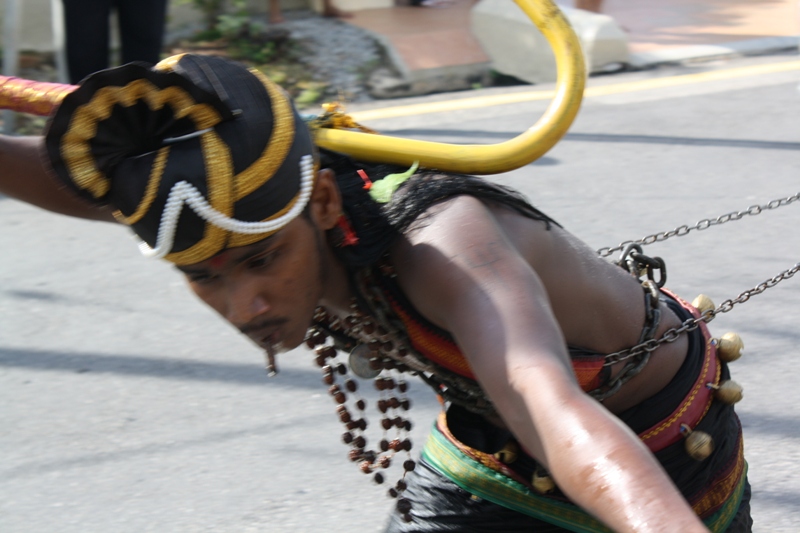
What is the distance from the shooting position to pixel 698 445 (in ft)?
6.90

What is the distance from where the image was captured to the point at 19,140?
2211mm

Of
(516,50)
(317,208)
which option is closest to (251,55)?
(516,50)

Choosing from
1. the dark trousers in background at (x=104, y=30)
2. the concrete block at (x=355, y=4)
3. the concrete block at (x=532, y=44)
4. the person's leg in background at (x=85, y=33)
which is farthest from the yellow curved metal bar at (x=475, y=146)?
the concrete block at (x=355, y=4)

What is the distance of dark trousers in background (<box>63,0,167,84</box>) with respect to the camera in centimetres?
567

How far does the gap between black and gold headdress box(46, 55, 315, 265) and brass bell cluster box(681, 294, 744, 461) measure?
0.96 meters

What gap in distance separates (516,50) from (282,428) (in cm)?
462

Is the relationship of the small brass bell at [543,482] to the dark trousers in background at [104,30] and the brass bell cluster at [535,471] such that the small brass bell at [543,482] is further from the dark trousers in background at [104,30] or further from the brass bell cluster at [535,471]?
the dark trousers in background at [104,30]

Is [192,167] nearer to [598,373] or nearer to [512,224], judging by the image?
[512,224]

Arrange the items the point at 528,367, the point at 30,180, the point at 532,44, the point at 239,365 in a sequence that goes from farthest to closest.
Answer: the point at 532,44 < the point at 239,365 < the point at 30,180 < the point at 528,367

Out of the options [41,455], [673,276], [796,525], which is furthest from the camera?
[673,276]

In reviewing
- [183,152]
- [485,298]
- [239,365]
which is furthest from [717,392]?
[239,365]

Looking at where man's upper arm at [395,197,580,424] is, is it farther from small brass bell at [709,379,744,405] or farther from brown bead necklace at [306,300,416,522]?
small brass bell at [709,379,744,405]

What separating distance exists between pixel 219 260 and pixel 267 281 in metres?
0.09

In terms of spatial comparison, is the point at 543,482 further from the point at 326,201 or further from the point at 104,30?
the point at 104,30
